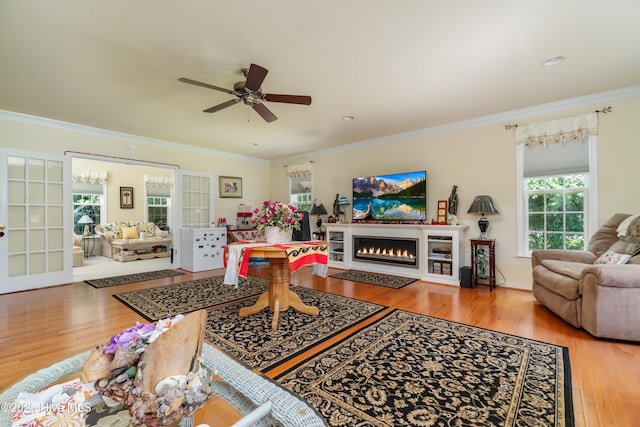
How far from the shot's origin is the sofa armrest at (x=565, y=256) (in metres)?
3.18

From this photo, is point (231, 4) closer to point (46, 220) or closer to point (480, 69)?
point (480, 69)

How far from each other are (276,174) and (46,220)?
14.6 ft

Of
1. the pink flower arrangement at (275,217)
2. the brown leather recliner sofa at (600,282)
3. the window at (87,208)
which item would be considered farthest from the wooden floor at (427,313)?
the window at (87,208)

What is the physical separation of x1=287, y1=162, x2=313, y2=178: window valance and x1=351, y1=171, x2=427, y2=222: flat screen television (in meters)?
1.35

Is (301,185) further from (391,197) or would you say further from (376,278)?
(376,278)

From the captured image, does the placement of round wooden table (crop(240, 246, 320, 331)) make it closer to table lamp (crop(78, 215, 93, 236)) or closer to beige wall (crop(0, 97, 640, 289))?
beige wall (crop(0, 97, 640, 289))

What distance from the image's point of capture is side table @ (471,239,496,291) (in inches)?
159

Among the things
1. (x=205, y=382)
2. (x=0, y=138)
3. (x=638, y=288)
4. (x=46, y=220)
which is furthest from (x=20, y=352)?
(x=638, y=288)

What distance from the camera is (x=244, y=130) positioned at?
4840 mm

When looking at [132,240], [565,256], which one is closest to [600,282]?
[565,256]

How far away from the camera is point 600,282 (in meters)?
2.37

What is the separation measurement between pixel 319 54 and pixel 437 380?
9.03ft

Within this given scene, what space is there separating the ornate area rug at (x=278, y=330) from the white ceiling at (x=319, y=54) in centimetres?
251

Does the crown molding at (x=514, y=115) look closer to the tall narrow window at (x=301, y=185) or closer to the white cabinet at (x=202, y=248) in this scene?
the tall narrow window at (x=301, y=185)
